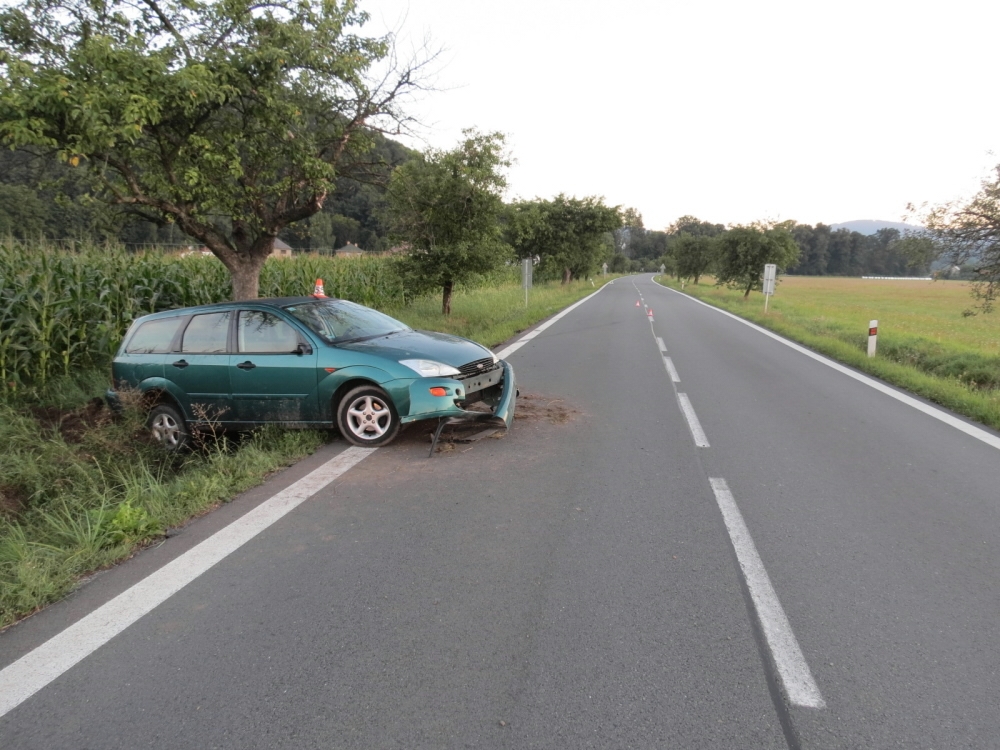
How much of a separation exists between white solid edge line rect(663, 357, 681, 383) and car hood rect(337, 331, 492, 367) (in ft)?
14.0

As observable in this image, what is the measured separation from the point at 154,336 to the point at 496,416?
149 inches

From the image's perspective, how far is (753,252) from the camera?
35.7 metres

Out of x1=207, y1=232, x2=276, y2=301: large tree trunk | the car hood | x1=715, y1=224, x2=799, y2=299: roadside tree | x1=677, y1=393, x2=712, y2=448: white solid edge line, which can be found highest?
x1=715, y1=224, x2=799, y2=299: roadside tree

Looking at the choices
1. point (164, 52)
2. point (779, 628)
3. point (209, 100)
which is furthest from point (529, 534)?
point (164, 52)

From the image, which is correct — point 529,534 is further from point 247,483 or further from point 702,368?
point 702,368

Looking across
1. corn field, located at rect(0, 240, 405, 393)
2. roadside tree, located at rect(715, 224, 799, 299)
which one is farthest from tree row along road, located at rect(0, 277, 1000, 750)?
roadside tree, located at rect(715, 224, 799, 299)

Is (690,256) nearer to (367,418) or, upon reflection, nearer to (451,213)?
(451,213)

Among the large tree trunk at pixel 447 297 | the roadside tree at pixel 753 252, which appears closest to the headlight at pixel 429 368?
the large tree trunk at pixel 447 297

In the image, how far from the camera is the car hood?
6012 mm

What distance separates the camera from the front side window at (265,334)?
6.12m

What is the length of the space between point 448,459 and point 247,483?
67.9 inches

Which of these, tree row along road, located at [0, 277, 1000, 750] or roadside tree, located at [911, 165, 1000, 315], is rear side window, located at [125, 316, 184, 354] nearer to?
tree row along road, located at [0, 277, 1000, 750]

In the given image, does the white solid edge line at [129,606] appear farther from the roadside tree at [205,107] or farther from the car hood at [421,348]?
the roadside tree at [205,107]

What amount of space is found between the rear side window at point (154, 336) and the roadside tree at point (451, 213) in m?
8.64
